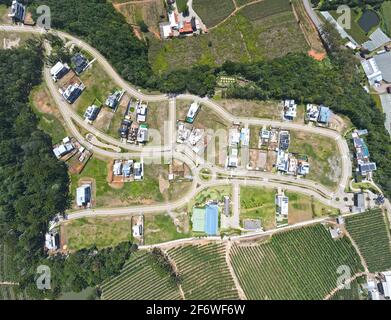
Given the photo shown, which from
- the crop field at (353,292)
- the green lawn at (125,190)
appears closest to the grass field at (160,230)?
the green lawn at (125,190)

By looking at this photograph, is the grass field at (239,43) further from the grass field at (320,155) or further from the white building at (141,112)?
the grass field at (320,155)

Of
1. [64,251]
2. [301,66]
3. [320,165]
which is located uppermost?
[301,66]

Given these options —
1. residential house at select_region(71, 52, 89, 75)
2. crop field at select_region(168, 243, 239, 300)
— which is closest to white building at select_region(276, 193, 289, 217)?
crop field at select_region(168, 243, 239, 300)

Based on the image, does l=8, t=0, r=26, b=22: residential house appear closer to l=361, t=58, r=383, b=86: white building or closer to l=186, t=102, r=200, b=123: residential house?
l=186, t=102, r=200, b=123: residential house

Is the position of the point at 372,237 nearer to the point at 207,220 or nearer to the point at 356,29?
Answer: the point at 207,220

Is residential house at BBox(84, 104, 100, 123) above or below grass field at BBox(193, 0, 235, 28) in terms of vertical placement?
below

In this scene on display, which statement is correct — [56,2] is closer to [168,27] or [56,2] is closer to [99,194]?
[168,27]

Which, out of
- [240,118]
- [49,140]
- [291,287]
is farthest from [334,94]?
[49,140]
